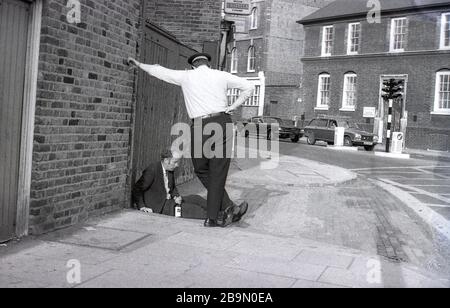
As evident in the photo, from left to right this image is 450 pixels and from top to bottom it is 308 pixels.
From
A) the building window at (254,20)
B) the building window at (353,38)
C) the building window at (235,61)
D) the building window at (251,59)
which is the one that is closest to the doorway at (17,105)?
the building window at (353,38)

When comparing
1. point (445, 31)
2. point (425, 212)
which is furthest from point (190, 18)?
point (445, 31)

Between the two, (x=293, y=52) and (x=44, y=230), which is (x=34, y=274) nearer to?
(x=44, y=230)

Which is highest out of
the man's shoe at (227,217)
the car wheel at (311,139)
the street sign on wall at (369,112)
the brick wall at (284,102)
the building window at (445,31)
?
the building window at (445,31)

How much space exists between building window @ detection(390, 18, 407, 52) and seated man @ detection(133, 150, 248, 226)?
94.6 ft

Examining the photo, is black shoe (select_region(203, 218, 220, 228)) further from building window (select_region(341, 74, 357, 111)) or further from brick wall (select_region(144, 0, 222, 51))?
building window (select_region(341, 74, 357, 111))

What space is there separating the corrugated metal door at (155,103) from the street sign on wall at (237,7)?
11.5ft

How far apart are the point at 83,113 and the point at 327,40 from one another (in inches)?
1330

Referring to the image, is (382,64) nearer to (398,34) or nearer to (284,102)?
(398,34)

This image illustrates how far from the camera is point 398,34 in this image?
32406 mm

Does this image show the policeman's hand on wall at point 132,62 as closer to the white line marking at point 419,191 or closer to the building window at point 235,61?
the white line marking at point 419,191

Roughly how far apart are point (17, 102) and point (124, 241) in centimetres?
161

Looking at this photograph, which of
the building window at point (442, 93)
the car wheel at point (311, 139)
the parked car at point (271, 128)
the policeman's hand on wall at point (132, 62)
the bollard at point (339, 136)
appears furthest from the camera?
the parked car at point (271, 128)

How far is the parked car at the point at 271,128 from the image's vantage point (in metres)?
31.1

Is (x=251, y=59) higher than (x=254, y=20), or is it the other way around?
(x=254, y=20)
